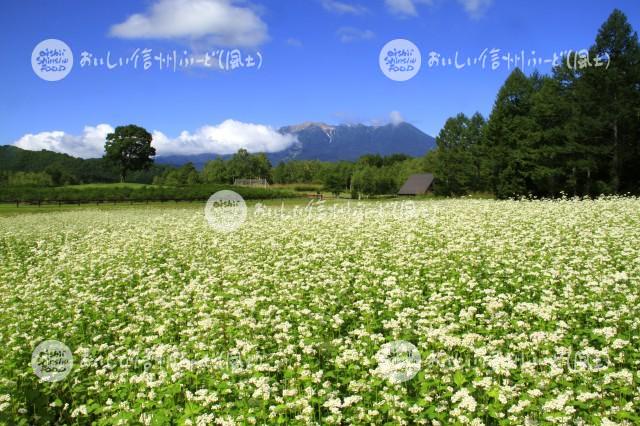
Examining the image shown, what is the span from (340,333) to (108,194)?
60.5 metres

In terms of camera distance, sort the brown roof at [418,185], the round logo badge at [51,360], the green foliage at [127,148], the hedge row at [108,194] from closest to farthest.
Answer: the round logo badge at [51,360] < the hedge row at [108,194] < the brown roof at [418,185] < the green foliage at [127,148]

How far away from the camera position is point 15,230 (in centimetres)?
2345

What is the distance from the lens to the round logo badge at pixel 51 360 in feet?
20.4

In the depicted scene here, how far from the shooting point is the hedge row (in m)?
56.8

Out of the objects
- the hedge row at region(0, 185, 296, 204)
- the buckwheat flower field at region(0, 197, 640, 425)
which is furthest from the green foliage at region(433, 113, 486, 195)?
the buckwheat flower field at region(0, 197, 640, 425)

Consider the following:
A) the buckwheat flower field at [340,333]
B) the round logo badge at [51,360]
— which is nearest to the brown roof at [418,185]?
the buckwheat flower field at [340,333]

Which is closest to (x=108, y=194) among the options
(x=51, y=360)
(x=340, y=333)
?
(x=51, y=360)

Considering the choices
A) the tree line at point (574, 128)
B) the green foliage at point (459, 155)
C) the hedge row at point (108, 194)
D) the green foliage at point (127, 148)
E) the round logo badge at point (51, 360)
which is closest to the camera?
the round logo badge at point (51, 360)

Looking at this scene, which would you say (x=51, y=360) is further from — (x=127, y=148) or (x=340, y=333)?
(x=127, y=148)

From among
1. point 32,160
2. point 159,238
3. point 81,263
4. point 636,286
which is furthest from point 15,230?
point 32,160

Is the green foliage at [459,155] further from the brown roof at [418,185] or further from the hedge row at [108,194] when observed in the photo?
the hedge row at [108,194]

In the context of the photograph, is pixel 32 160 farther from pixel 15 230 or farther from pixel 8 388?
pixel 8 388

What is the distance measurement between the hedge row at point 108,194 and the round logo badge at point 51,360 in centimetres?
5734

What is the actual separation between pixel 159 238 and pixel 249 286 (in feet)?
28.3
